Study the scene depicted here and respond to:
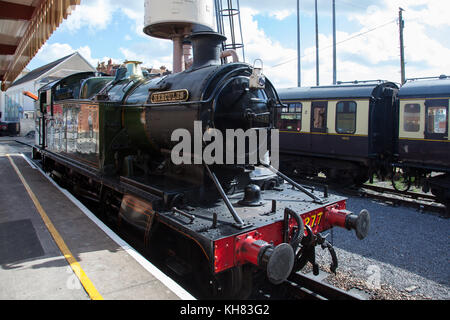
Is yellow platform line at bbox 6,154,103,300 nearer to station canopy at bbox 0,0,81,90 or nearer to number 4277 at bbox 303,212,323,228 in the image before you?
number 4277 at bbox 303,212,323,228

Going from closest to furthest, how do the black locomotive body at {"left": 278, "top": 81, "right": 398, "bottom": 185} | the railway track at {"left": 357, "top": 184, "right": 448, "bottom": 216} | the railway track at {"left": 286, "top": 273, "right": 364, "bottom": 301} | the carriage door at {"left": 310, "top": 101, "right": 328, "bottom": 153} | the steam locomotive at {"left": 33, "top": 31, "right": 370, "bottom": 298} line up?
the steam locomotive at {"left": 33, "top": 31, "right": 370, "bottom": 298} < the railway track at {"left": 286, "top": 273, "right": 364, "bottom": 301} < the railway track at {"left": 357, "top": 184, "right": 448, "bottom": 216} < the black locomotive body at {"left": 278, "top": 81, "right": 398, "bottom": 185} < the carriage door at {"left": 310, "top": 101, "right": 328, "bottom": 153}

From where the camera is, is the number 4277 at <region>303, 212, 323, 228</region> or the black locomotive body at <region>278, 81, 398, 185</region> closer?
the number 4277 at <region>303, 212, 323, 228</region>

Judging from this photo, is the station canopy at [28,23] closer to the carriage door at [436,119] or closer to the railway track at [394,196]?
the railway track at [394,196]

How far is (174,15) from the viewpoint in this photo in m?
9.51

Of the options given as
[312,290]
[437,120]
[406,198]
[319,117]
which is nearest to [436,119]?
[437,120]

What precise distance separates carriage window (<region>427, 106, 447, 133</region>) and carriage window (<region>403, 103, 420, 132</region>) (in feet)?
0.94

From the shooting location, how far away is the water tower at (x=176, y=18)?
31.2ft

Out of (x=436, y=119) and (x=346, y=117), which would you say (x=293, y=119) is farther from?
(x=436, y=119)

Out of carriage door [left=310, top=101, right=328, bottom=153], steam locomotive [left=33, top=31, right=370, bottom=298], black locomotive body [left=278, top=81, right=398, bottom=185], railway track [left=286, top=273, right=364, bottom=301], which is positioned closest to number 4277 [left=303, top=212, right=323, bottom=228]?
steam locomotive [left=33, top=31, right=370, bottom=298]

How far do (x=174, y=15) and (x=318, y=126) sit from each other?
553cm

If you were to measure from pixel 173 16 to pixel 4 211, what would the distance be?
21.9ft

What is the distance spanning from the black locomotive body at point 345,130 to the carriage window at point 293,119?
0.03 meters

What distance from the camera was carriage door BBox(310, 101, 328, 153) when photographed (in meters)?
10.6

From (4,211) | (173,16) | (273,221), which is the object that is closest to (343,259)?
(273,221)
